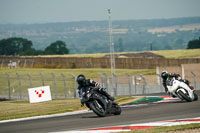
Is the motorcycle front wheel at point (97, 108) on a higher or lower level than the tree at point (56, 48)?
higher

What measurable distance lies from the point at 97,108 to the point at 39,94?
15836mm

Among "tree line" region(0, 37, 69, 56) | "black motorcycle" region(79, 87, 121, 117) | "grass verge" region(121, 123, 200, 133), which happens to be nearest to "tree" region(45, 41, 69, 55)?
"tree line" region(0, 37, 69, 56)

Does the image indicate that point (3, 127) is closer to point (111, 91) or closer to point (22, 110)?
point (22, 110)

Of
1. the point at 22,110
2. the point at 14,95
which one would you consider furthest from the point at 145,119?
the point at 14,95

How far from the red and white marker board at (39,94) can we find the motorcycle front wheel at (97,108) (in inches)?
596

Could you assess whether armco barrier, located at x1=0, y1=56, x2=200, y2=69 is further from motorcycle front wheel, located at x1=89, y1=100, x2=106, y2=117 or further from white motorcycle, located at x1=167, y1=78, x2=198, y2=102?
motorcycle front wheel, located at x1=89, y1=100, x2=106, y2=117

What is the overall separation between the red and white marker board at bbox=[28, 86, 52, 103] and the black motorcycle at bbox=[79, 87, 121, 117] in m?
15.1

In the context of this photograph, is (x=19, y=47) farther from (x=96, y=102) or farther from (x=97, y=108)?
(x=96, y=102)

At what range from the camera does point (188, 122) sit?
1462cm

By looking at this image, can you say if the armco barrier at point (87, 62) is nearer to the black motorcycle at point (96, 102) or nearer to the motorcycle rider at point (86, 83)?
the black motorcycle at point (96, 102)

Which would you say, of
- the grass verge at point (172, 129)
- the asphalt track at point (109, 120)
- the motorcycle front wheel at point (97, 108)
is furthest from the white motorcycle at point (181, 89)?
the grass verge at point (172, 129)

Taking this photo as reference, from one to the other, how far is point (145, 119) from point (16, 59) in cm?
6880

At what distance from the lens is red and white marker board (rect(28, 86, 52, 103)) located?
3209 centimetres

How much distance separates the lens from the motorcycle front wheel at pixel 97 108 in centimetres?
1703
